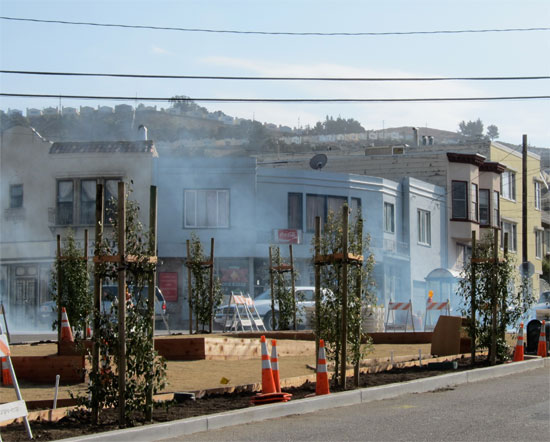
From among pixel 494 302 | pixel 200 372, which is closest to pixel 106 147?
pixel 494 302

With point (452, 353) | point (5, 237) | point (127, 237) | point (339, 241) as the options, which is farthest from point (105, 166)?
point (127, 237)

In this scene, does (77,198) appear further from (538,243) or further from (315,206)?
(538,243)

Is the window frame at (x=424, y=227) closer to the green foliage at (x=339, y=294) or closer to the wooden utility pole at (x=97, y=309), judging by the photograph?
the green foliage at (x=339, y=294)

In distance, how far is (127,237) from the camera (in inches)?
408

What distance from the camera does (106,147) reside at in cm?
4275

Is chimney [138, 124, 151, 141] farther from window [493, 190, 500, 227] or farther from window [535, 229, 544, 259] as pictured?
window [535, 229, 544, 259]

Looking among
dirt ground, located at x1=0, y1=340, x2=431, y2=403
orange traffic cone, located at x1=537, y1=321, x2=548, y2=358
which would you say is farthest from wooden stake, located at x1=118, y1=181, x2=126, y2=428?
orange traffic cone, located at x1=537, y1=321, x2=548, y2=358

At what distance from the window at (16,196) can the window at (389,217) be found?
698 inches

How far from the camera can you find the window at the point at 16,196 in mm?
→ 43719

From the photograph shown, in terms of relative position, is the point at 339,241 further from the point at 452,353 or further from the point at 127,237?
the point at 452,353

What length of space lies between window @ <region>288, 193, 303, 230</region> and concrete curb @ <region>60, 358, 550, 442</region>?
27747 mm

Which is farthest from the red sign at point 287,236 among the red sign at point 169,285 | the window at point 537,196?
the window at point 537,196

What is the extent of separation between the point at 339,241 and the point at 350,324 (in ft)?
4.04

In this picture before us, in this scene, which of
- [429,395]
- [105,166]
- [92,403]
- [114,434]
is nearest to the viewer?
[114,434]
